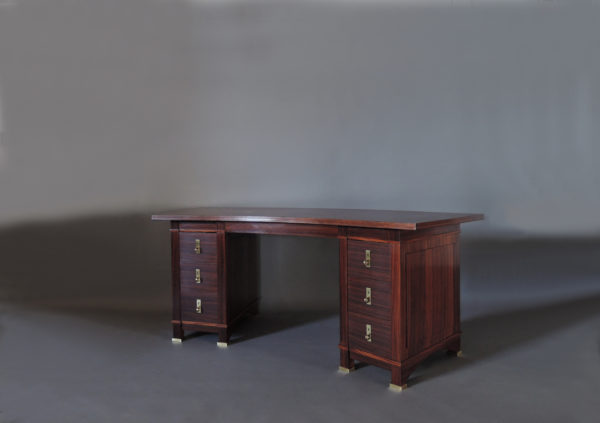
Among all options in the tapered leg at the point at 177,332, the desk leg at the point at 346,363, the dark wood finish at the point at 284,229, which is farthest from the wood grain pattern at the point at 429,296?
the tapered leg at the point at 177,332

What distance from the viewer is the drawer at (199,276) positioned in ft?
10.3

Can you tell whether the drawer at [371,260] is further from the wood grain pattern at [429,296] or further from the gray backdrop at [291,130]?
the gray backdrop at [291,130]

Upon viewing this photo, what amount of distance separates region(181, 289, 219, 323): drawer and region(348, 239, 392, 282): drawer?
0.98 metres

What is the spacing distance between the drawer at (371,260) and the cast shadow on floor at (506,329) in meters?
0.56

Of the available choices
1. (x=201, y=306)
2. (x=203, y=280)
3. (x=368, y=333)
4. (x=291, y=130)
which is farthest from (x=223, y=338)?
(x=291, y=130)

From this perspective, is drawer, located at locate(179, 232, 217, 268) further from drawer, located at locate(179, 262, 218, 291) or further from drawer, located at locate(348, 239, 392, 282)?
drawer, located at locate(348, 239, 392, 282)

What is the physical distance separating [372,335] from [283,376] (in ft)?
1.66

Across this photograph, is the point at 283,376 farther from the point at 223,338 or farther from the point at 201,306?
the point at 201,306

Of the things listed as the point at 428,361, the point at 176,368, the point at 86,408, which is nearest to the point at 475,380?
the point at 428,361

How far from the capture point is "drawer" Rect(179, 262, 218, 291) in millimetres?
3129

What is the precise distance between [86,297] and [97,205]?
31.9 inches

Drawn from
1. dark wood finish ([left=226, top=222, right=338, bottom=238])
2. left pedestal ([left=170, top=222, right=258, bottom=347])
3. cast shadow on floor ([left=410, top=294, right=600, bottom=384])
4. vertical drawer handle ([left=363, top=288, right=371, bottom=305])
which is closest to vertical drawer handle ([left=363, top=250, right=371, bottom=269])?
vertical drawer handle ([left=363, top=288, right=371, bottom=305])

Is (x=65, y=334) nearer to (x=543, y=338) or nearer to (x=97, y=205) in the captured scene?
(x=97, y=205)

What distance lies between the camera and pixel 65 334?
11.2 feet
